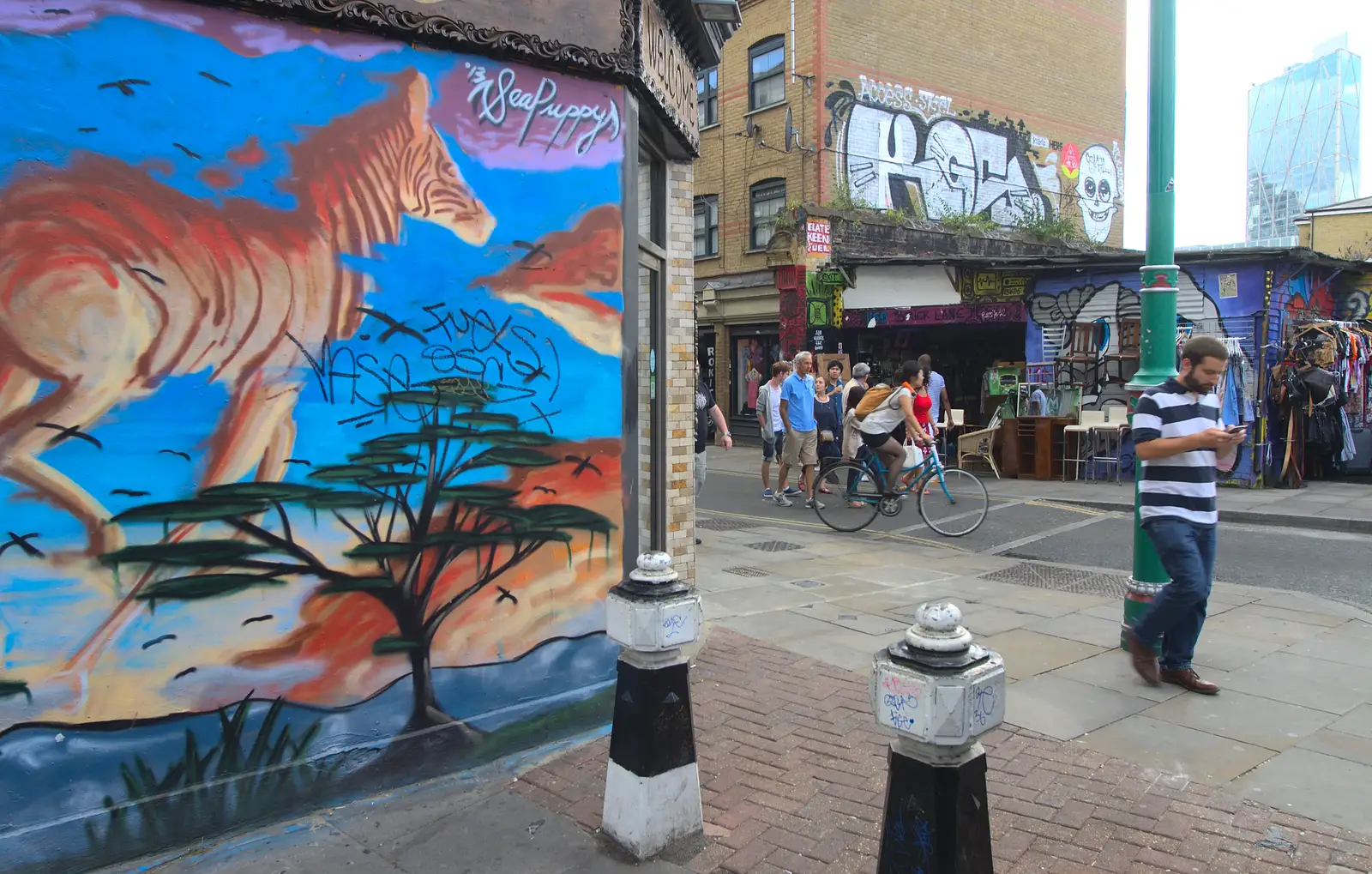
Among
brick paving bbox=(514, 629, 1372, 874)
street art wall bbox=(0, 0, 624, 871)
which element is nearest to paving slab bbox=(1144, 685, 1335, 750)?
brick paving bbox=(514, 629, 1372, 874)

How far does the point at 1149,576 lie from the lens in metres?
5.42

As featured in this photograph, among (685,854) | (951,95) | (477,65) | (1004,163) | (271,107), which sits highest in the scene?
(951,95)

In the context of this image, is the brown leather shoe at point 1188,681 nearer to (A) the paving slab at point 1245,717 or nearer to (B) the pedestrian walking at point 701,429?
(A) the paving slab at point 1245,717

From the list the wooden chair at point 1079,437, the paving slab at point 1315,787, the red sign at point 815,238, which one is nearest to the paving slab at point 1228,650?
the paving slab at point 1315,787

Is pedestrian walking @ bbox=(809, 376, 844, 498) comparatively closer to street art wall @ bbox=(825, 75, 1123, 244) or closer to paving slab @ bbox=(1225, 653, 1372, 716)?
paving slab @ bbox=(1225, 653, 1372, 716)

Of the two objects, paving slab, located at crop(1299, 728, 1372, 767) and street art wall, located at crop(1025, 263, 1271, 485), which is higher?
street art wall, located at crop(1025, 263, 1271, 485)

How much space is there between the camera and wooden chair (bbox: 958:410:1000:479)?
1530 centimetres

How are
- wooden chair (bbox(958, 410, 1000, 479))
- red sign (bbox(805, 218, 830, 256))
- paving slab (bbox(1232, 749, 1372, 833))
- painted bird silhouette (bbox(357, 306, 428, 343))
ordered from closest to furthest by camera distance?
paving slab (bbox(1232, 749, 1372, 833)), painted bird silhouette (bbox(357, 306, 428, 343)), wooden chair (bbox(958, 410, 1000, 479)), red sign (bbox(805, 218, 830, 256))

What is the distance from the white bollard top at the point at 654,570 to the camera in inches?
134

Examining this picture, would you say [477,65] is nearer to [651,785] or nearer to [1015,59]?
[651,785]

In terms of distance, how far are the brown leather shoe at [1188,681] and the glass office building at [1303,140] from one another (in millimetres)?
43560

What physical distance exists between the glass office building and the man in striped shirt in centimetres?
4333

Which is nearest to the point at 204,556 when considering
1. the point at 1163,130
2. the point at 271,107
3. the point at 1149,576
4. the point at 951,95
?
the point at 271,107

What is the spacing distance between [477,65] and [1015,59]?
25.4 meters
